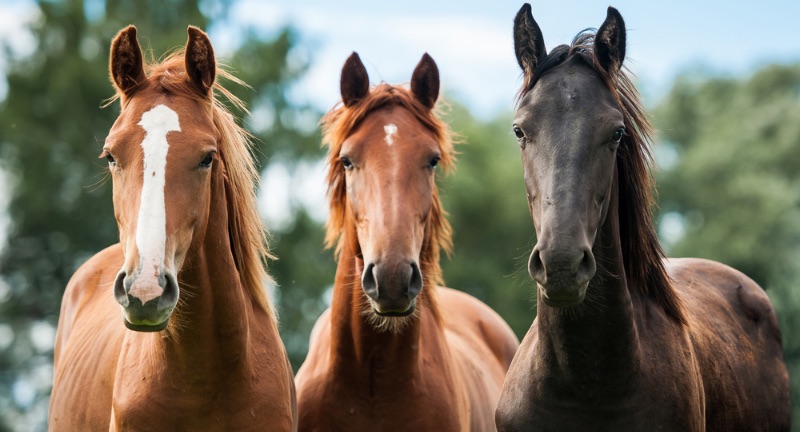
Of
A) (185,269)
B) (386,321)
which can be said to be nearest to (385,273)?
(386,321)

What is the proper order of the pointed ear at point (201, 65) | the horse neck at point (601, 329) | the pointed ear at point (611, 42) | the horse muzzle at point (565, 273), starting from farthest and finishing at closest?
the pointed ear at point (201, 65) < the pointed ear at point (611, 42) < the horse neck at point (601, 329) < the horse muzzle at point (565, 273)

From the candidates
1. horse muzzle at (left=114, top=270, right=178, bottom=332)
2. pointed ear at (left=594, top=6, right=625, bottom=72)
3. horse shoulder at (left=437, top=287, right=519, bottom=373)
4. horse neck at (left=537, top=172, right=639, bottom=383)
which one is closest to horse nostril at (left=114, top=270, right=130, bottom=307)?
horse muzzle at (left=114, top=270, right=178, bottom=332)

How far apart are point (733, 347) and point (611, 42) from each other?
2.05 metres

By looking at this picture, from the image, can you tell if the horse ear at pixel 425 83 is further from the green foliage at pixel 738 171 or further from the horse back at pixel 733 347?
the green foliage at pixel 738 171

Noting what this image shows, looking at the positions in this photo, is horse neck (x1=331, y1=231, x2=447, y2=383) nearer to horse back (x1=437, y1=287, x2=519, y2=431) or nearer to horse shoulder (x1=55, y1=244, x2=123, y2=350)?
horse back (x1=437, y1=287, x2=519, y2=431)

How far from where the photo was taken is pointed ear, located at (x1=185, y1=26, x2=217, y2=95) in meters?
4.50

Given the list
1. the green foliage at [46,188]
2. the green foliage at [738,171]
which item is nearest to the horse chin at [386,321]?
the green foliage at [738,171]

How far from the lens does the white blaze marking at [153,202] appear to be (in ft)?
12.0

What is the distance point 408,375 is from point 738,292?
7.53 feet

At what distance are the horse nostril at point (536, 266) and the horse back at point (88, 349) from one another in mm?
2430

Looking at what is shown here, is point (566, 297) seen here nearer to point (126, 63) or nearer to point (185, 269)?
point (185, 269)

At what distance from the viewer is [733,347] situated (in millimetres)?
5391

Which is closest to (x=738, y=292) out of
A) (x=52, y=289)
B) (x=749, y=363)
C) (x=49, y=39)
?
(x=749, y=363)

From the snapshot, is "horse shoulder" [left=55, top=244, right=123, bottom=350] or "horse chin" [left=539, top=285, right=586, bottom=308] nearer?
"horse chin" [left=539, top=285, right=586, bottom=308]
